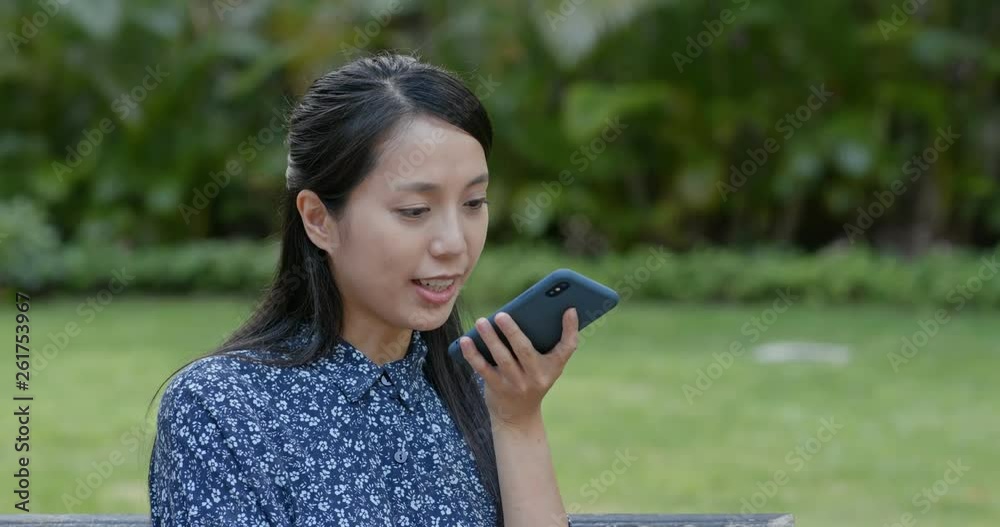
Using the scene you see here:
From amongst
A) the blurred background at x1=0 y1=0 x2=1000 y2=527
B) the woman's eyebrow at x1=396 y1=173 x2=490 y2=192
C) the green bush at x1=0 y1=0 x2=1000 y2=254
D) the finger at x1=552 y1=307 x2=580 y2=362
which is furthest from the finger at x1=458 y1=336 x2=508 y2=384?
the green bush at x1=0 y1=0 x2=1000 y2=254

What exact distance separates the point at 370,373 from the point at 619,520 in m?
0.60

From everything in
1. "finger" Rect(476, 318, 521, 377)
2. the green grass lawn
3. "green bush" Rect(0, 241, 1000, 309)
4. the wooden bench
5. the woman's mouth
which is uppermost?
the woman's mouth

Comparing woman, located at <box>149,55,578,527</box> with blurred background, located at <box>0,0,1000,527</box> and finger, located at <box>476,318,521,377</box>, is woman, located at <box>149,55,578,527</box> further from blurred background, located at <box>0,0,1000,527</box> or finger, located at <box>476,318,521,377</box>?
blurred background, located at <box>0,0,1000,527</box>

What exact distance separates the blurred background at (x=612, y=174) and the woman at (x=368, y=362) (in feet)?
17.1

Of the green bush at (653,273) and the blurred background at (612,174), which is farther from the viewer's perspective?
the green bush at (653,273)

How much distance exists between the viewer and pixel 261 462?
1.89m

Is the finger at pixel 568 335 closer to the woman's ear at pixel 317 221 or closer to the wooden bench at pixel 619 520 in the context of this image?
the woman's ear at pixel 317 221

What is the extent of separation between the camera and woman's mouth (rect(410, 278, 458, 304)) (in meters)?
2.04

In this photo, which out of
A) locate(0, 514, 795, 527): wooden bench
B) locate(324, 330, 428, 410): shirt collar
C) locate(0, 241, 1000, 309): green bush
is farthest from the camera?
locate(0, 241, 1000, 309): green bush

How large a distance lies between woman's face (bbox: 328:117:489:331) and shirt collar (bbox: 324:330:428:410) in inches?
3.5

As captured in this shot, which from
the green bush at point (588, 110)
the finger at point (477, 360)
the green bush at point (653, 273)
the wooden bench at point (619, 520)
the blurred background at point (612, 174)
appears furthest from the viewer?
the green bush at point (588, 110)

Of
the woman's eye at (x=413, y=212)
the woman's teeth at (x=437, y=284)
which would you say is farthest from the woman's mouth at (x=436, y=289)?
the woman's eye at (x=413, y=212)

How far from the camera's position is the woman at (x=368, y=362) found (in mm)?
1896

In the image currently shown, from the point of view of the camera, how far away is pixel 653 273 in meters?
10.9
